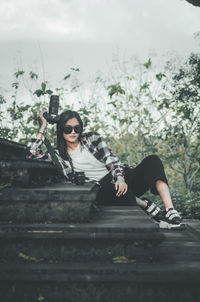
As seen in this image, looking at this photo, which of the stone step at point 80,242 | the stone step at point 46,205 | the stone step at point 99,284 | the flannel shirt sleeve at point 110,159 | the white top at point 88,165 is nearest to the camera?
the stone step at point 99,284

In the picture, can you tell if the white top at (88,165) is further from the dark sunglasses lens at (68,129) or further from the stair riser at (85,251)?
the stair riser at (85,251)

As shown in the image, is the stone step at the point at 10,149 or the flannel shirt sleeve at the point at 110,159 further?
the stone step at the point at 10,149

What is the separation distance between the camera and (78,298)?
1691mm

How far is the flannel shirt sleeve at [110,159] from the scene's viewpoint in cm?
279

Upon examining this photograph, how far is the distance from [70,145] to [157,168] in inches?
38.4

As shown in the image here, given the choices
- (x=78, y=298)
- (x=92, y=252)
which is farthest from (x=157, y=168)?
(x=78, y=298)

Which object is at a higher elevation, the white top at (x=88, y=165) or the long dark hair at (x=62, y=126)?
the long dark hair at (x=62, y=126)

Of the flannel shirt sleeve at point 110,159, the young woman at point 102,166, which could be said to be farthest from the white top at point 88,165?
the flannel shirt sleeve at point 110,159

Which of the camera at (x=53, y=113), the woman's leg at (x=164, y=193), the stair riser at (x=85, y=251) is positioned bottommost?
the stair riser at (x=85, y=251)

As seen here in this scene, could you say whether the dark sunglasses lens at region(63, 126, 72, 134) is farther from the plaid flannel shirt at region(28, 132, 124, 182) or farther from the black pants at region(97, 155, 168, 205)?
Answer: the black pants at region(97, 155, 168, 205)

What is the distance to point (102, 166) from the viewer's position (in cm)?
304

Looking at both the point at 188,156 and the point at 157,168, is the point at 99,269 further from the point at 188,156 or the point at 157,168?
the point at 188,156

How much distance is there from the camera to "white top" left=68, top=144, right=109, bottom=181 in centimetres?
301

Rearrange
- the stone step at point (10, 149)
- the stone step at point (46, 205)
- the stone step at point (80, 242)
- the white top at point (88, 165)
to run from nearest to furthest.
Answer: the stone step at point (80, 242), the stone step at point (46, 205), the white top at point (88, 165), the stone step at point (10, 149)
